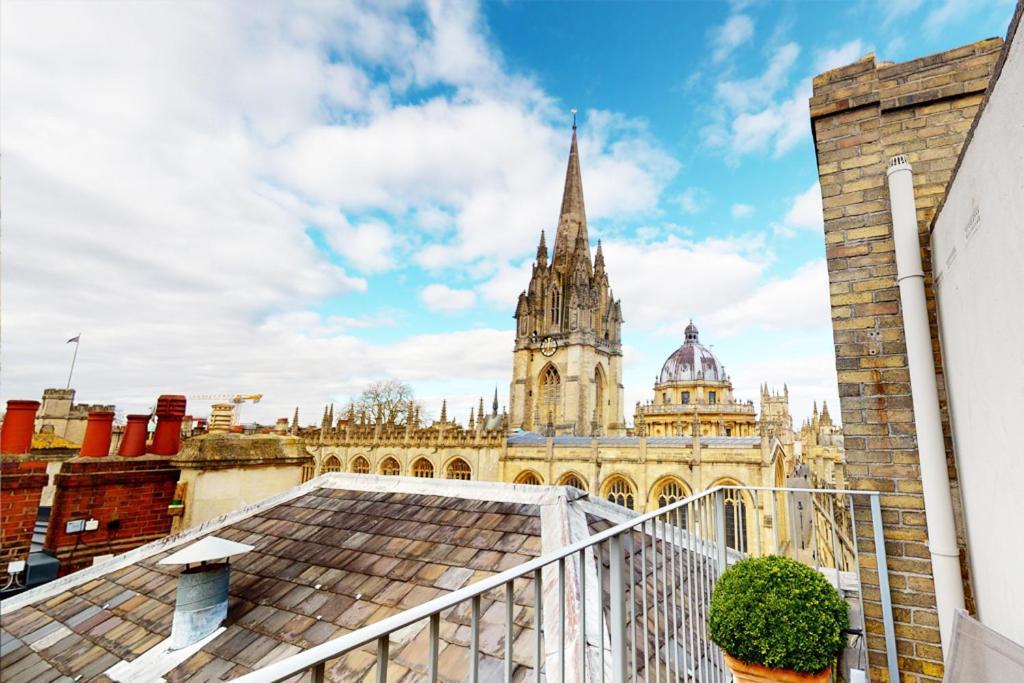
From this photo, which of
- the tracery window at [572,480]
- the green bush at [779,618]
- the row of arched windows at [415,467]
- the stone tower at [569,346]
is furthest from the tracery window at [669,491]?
the green bush at [779,618]

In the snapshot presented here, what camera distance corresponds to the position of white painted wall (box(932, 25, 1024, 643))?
5.70 feet

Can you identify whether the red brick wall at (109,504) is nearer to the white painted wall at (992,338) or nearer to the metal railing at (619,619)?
the metal railing at (619,619)

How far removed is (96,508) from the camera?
16.0 feet

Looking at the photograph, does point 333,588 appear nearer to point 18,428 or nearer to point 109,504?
point 109,504

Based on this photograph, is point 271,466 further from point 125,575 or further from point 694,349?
point 694,349

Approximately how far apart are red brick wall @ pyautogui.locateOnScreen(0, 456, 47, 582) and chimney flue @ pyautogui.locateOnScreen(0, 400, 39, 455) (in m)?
0.40

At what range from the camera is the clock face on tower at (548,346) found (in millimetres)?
36062

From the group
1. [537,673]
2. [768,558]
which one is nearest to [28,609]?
[537,673]

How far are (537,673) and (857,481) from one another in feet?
9.80

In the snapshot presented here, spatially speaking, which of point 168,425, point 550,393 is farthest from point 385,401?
point 168,425

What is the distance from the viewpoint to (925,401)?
289 cm

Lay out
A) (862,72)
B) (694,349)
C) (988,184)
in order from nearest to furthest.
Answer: (988,184)
(862,72)
(694,349)

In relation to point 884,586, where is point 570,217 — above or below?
above

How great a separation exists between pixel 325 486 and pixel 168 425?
6.51ft
